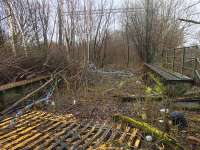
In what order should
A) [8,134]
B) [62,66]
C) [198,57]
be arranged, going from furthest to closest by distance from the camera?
[62,66] → [198,57] → [8,134]

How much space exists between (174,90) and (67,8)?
37.2ft

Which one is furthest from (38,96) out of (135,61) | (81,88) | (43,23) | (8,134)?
(135,61)

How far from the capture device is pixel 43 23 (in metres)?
13.6

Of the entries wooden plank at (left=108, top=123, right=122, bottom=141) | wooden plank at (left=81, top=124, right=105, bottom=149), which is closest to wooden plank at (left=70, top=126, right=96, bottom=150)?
wooden plank at (left=81, top=124, right=105, bottom=149)

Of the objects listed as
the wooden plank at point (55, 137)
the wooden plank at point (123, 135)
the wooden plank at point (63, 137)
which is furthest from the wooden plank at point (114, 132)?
the wooden plank at point (55, 137)

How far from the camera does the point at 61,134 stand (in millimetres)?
4352

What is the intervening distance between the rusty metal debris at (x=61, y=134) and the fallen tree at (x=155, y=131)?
0.45 ft

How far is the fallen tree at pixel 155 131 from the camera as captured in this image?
12.2ft

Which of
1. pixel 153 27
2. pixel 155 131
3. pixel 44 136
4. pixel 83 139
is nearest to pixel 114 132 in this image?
pixel 83 139

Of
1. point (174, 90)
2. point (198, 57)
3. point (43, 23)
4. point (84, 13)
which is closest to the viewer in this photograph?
point (174, 90)

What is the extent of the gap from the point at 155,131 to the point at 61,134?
1.71 m

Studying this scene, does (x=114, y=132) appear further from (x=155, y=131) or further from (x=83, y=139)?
(x=155, y=131)

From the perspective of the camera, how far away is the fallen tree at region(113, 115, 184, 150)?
12.2 ft

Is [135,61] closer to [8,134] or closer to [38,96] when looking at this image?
[38,96]
